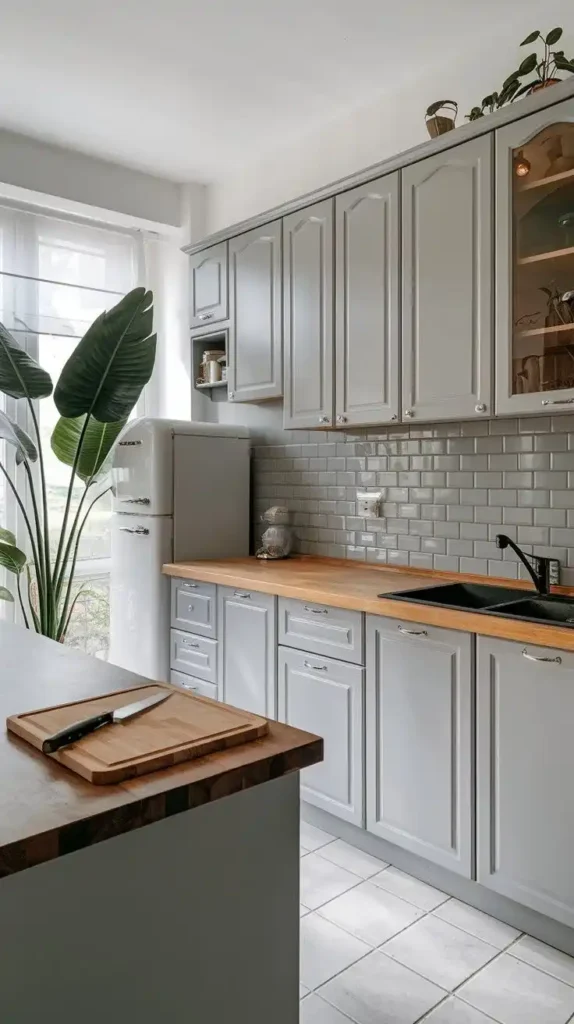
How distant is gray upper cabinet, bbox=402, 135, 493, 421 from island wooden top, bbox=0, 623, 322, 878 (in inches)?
65.6

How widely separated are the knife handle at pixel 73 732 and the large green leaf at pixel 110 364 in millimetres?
2233

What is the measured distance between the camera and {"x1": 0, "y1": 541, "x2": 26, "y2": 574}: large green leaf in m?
3.43

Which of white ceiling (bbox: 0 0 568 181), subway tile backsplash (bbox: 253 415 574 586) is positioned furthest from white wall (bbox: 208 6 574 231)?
subway tile backsplash (bbox: 253 415 574 586)

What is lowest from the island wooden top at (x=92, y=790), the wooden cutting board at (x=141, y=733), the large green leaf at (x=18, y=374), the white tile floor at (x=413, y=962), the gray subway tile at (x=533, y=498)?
the white tile floor at (x=413, y=962)

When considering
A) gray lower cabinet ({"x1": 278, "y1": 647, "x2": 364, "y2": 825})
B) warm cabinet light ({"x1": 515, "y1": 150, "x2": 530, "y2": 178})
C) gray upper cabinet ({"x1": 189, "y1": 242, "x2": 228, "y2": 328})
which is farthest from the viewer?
gray upper cabinet ({"x1": 189, "y1": 242, "x2": 228, "y2": 328})

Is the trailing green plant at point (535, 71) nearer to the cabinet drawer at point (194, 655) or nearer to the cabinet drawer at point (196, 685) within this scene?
the cabinet drawer at point (194, 655)

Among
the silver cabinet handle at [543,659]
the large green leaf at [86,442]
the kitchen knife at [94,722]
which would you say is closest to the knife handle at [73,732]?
the kitchen knife at [94,722]

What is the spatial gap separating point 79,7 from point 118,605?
261cm

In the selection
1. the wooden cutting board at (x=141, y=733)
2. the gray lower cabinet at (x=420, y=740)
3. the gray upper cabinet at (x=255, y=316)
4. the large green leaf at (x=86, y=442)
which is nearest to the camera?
the wooden cutting board at (x=141, y=733)

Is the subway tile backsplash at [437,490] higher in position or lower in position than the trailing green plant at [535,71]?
lower

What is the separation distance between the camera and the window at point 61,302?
12.9ft

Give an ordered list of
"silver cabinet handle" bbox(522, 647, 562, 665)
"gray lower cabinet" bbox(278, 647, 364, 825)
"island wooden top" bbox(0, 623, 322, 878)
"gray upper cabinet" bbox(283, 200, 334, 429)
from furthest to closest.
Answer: "gray upper cabinet" bbox(283, 200, 334, 429)
"gray lower cabinet" bbox(278, 647, 364, 825)
"silver cabinet handle" bbox(522, 647, 562, 665)
"island wooden top" bbox(0, 623, 322, 878)

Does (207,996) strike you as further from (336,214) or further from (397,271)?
(336,214)

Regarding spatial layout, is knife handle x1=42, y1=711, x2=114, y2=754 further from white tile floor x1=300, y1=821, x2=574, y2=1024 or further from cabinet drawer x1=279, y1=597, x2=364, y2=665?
cabinet drawer x1=279, y1=597, x2=364, y2=665
